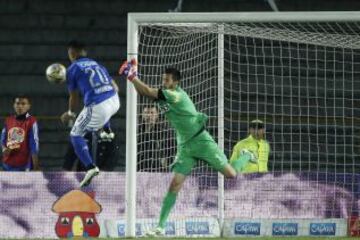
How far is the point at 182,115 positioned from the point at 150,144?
5.72ft

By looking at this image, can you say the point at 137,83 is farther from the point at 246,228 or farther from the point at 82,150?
the point at 246,228

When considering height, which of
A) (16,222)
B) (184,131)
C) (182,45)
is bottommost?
(16,222)

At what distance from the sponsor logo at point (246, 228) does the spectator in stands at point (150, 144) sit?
128cm

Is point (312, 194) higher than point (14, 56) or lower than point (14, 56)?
lower

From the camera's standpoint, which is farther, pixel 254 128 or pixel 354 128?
pixel 354 128

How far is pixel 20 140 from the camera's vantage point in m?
15.7

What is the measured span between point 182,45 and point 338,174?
108 inches

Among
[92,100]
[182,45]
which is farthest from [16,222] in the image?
[182,45]

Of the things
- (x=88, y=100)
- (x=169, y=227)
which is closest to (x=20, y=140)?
(x=88, y=100)

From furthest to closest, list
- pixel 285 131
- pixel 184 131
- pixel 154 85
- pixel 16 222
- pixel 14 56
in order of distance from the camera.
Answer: pixel 14 56, pixel 285 131, pixel 154 85, pixel 16 222, pixel 184 131

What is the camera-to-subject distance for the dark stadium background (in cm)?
1947

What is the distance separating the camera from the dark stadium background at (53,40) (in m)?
19.5

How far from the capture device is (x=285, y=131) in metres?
18.2

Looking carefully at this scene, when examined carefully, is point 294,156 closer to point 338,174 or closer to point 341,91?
point 341,91
